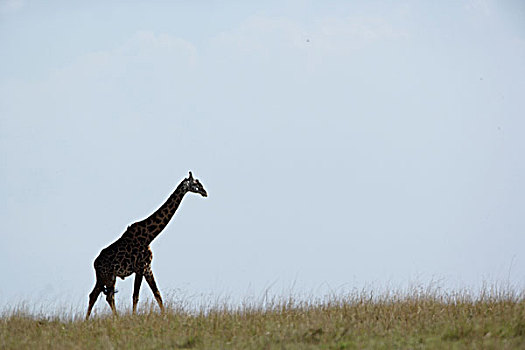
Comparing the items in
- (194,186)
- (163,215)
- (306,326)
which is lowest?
(306,326)

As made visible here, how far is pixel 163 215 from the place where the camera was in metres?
14.8

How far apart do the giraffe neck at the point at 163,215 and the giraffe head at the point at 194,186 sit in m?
0.11

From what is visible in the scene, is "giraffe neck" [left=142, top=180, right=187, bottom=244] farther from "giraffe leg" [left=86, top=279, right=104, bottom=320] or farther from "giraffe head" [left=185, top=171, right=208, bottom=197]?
"giraffe leg" [left=86, top=279, right=104, bottom=320]

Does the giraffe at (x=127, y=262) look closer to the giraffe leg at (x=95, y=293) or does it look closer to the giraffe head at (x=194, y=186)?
the giraffe leg at (x=95, y=293)

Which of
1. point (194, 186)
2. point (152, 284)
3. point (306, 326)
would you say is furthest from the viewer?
point (194, 186)

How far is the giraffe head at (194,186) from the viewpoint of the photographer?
14773 mm

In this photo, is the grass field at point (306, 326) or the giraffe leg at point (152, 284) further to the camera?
the giraffe leg at point (152, 284)

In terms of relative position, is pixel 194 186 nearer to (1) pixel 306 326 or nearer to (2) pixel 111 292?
Answer: (2) pixel 111 292

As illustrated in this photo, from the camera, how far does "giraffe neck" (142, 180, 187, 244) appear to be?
14648 millimetres

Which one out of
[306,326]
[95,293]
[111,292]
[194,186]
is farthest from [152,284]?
[306,326]

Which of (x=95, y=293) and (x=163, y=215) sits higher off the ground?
(x=163, y=215)

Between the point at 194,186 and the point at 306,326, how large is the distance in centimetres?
466

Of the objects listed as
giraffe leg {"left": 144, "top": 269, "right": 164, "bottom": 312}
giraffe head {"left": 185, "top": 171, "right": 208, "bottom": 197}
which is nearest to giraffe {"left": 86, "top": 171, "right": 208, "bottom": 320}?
giraffe leg {"left": 144, "top": 269, "right": 164, "bottom": 312}

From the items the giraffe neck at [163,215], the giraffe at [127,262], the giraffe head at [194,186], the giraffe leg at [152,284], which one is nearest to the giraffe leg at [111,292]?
the giraffe at [127,262]
